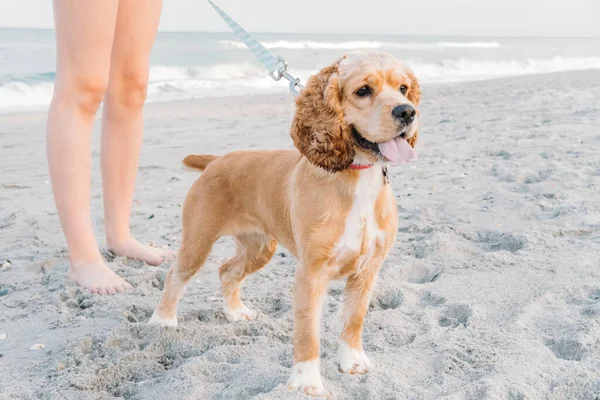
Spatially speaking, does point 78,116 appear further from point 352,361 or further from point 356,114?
point 352,361

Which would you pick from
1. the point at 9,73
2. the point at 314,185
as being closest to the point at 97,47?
the point at 314,185

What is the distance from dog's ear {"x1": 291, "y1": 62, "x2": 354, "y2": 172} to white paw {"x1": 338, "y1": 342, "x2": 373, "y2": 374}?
33.3 inches

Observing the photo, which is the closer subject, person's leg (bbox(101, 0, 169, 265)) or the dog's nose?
the dog's nose

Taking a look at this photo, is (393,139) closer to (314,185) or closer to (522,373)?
(314,185)

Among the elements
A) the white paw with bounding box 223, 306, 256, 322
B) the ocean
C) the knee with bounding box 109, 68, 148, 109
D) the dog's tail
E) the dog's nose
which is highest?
the dog's nose

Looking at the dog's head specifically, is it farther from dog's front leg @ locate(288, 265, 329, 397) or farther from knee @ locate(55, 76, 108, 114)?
knee @ locate(55, 76, 108, 114)

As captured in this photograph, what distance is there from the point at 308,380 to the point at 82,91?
7.02 ft

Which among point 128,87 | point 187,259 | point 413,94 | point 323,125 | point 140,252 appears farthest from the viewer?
point 140,252

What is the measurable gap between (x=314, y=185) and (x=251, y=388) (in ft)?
Answer: 2.79

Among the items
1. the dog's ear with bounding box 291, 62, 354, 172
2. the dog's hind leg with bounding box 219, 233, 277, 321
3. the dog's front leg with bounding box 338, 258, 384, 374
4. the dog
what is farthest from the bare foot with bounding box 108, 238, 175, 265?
the dog's ear with bounding box 291, 62, 354, 172

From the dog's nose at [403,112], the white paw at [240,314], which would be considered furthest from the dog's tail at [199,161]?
the dog's nose at [403,112]

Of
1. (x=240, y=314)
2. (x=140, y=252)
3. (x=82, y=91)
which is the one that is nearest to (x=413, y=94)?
(x=240, y=314)

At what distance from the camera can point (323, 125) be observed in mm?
2557

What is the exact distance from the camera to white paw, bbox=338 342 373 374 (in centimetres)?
284
